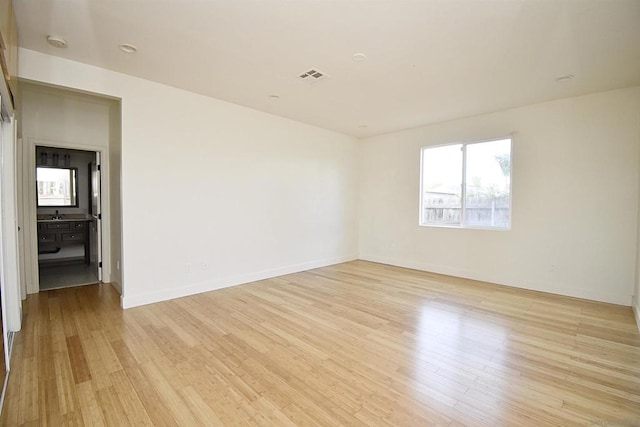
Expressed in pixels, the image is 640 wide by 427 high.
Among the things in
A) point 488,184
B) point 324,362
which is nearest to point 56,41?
point 324,362

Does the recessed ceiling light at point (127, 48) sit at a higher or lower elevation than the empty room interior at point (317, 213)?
higher

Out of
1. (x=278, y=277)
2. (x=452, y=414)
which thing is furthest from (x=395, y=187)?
(x=452, y=414)

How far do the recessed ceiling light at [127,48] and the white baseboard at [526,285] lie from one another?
5.45m

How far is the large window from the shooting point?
4.79m

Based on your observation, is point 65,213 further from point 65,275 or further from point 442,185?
point 442,185

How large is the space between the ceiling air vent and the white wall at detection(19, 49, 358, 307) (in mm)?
1527

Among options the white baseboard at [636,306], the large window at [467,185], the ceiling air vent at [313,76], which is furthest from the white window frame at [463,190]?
the ceiling air vent at [313,76]

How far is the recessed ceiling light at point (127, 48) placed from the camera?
281cm

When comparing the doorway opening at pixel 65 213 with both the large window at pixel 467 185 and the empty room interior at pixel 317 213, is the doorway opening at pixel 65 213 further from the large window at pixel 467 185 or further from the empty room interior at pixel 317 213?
the large window at pixel 467 185

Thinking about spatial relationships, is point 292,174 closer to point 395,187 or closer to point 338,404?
point 395,187

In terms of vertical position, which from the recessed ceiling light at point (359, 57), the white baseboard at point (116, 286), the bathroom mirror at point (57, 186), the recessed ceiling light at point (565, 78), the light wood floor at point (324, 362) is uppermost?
the recessed ceiling light at point (565, 78)

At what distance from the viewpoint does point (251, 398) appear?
1938 millimetres

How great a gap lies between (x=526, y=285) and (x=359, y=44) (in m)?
4.33

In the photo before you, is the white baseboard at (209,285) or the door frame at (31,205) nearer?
the white baseboard at (209,285)
